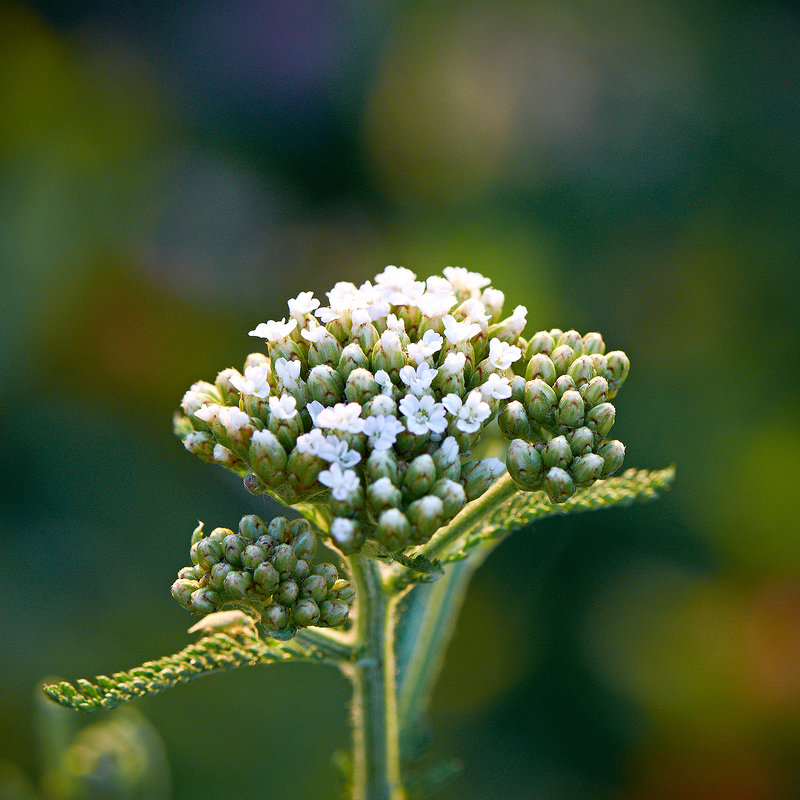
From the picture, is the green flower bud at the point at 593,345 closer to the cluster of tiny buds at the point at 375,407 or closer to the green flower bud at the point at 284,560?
the cluster of tiny buds at the point at 375,407

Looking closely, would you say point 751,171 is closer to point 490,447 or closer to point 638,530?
point 638,530

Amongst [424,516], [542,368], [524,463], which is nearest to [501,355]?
[542,368]

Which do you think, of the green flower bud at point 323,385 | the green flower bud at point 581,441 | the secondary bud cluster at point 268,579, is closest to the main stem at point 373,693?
the secondary bud cluster at point 268,579

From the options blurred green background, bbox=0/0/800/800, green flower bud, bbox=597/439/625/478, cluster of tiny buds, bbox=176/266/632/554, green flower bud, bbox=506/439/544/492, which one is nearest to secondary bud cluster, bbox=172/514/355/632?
cluster of tiny buds, bbox=176/266/632/554

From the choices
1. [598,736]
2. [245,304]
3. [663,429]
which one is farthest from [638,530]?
[245,304]

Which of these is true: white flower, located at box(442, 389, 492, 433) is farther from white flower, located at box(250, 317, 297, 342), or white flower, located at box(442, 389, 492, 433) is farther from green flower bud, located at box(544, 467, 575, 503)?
white flower, located at box(250, 317, 297, 342)

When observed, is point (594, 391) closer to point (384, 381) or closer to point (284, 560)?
point (384, 381)
